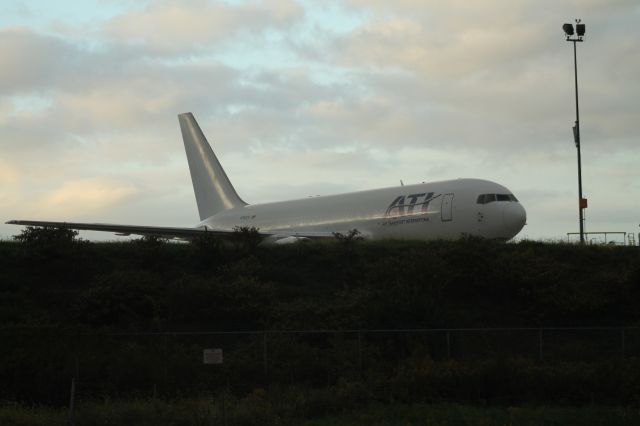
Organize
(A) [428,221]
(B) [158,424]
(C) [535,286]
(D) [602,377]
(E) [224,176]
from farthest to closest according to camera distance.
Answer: (E) [224,176]
(A) [428,221]
(C) [535,286]
(D) [602,377]
(B) [158,424]

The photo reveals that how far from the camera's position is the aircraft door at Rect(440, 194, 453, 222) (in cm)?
3894

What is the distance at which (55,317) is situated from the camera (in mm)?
29109

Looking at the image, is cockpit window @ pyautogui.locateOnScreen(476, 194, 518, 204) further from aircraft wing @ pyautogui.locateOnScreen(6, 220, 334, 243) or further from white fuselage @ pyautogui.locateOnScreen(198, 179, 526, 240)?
aircraft wing @ pyautogui.locateOnScreen(6, 220, 334, 243)

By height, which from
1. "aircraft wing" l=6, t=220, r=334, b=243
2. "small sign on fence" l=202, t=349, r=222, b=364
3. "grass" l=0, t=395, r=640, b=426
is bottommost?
"grass" l=0, t=395, r=640, b=426

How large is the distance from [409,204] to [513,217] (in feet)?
15.6

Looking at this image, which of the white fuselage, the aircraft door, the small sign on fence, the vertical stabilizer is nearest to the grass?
the small sign on fence

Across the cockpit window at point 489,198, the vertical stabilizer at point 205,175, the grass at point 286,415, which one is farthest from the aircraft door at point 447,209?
the vertical stabilizer at point 205,175

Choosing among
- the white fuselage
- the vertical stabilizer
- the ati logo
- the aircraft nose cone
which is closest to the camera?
the aircraft nose cone

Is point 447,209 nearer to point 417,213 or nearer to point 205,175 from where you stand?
point 417,213

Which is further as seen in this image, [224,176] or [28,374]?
[224,176]

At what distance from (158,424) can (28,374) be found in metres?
5.85

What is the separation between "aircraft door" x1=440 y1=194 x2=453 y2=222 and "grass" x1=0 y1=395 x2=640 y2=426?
65.0ft

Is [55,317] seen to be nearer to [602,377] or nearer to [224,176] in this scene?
[602,377]

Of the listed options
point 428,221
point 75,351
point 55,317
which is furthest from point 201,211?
point 75,351
